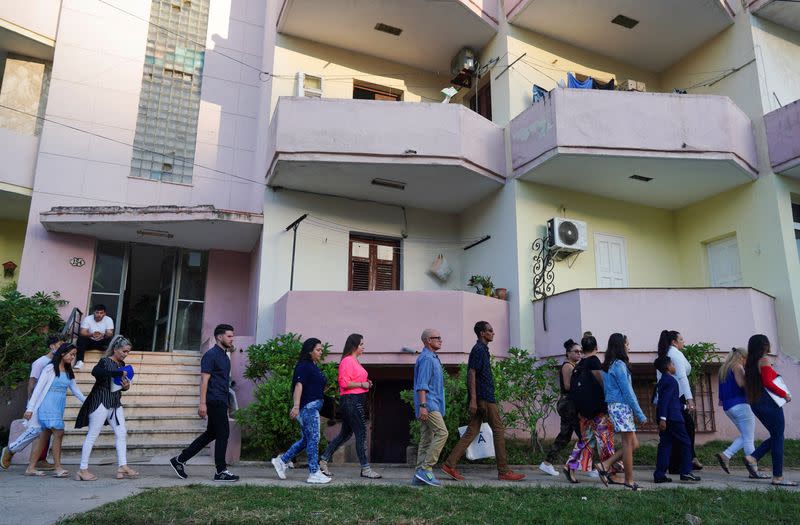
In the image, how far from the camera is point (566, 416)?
7.43m

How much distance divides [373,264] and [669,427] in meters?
7.26

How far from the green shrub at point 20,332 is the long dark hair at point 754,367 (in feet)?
36.2

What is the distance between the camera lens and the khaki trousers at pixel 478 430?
709 cm

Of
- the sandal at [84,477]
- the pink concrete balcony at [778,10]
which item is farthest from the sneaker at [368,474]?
the pink concrete balcony at [778,10]

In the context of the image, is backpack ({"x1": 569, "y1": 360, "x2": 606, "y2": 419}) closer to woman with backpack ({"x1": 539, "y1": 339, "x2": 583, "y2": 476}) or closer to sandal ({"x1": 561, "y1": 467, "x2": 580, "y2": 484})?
woman with backpack ({"x1": 539, "y1": 339, "x2": 583, "y2": 476})

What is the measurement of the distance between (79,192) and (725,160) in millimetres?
12803

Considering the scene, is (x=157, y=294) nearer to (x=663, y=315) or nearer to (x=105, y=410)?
(x=105, y=410)

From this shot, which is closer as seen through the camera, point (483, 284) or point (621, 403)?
point (621, 403)

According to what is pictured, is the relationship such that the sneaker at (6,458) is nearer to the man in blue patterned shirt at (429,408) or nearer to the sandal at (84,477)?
the sandal at (84,477)

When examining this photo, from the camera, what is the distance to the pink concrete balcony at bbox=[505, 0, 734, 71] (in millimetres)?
12412

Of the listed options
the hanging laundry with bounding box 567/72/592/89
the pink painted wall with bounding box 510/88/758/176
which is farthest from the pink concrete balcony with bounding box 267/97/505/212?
the hanging laundry with bounding box 567/72/592/89

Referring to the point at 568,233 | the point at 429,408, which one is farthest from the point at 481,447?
the point at 568,233

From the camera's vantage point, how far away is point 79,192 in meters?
12.7

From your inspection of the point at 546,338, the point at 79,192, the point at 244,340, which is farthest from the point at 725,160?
the point at 79,192
